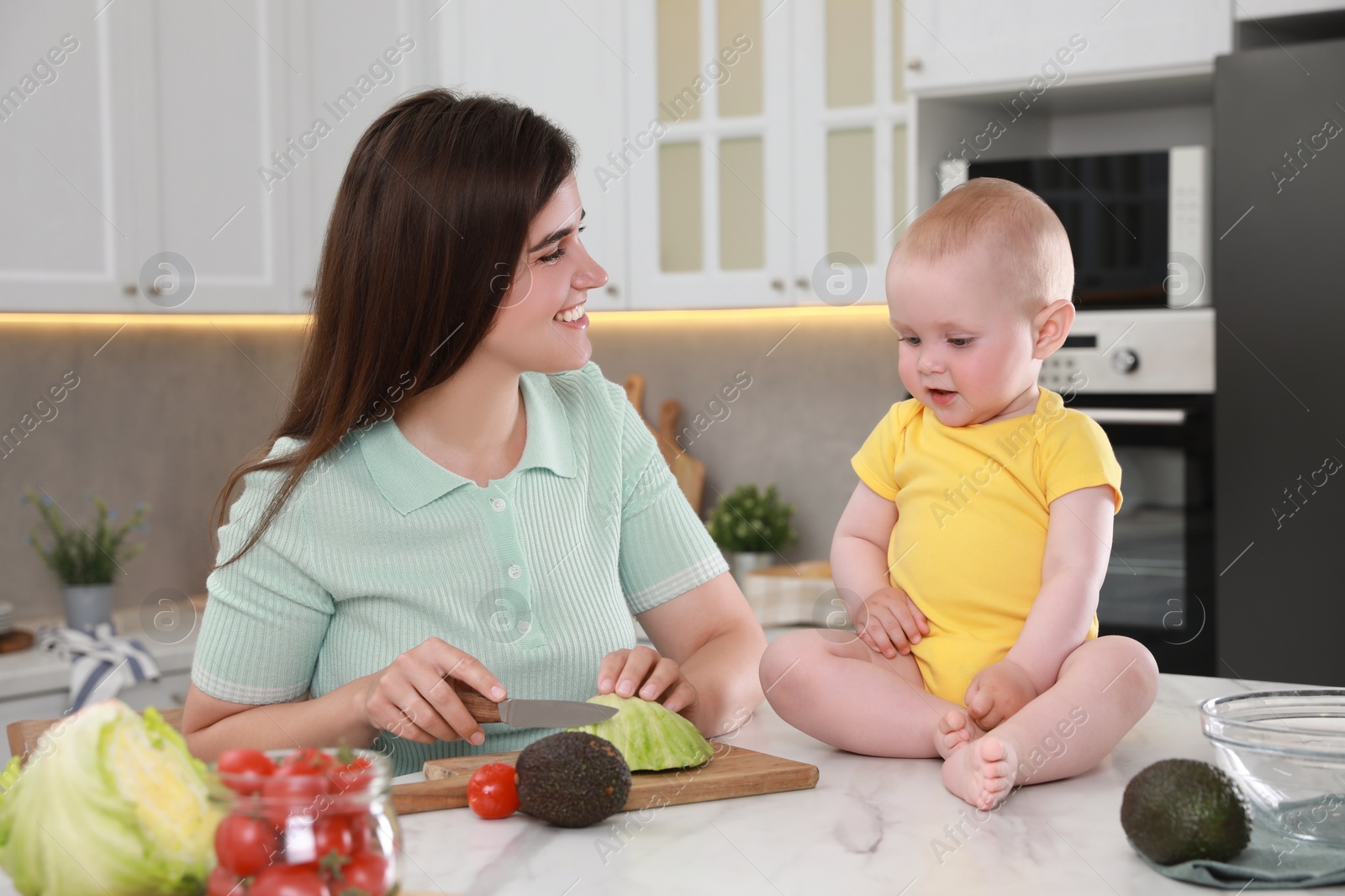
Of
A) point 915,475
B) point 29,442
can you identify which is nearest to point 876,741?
point 915,475

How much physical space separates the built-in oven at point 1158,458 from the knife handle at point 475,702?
161cm

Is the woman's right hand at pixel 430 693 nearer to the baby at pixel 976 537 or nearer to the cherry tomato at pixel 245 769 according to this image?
the baby at pixel 976 537

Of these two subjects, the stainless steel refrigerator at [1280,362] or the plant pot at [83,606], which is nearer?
the stainless steel refrigerator at [1280,362]

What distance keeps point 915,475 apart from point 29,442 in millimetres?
2569

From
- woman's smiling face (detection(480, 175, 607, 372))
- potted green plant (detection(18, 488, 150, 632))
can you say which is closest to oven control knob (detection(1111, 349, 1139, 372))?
woman's smiling face (detection(480, 175, 607, 372))

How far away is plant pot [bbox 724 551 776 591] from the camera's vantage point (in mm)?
3148

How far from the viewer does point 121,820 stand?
1.92ft

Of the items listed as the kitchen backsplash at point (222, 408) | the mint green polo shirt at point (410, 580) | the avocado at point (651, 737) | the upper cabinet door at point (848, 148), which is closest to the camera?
the avocado at point (651, 737)

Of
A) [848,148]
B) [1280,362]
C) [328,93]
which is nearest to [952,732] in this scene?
[1280,362]

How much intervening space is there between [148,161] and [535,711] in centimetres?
224

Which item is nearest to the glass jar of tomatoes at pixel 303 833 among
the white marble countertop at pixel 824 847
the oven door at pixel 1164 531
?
the white marble countertop at pixel 824 847

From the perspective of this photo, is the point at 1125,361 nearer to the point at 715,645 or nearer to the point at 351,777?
the point at 715,645

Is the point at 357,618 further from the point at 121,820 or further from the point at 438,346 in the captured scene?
the point at 121,820

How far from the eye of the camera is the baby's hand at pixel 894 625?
110cm
